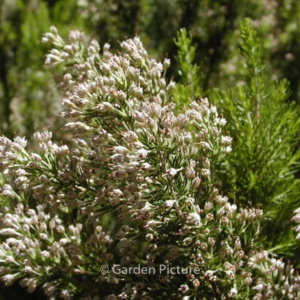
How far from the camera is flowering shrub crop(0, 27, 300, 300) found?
2.58 feet

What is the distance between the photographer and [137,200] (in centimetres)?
76

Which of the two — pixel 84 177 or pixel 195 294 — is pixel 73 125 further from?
pixel 195 294

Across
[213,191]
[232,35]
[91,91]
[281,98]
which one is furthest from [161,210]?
[232,35]

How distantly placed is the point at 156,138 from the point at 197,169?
13 centimetres

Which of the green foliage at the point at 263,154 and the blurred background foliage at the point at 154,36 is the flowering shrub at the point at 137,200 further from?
the blurred background foliage at the point at 154,36

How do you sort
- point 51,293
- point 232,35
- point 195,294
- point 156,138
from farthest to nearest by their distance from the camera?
point 232,35 < point 51,293 < point 195,294 < point 156,138

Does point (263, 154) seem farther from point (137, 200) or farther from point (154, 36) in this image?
point (154, 36)

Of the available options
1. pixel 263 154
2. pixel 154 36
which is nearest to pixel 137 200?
pixel 263 154

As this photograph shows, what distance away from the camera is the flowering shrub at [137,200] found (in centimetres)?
79

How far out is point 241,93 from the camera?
3.54 ft

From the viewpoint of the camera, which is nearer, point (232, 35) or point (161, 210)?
point (161, 210)

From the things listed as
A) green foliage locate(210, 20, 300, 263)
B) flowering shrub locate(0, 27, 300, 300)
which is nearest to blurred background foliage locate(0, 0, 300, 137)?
green foliage locate(210, 20, 300, 263)

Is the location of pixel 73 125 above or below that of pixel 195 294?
above

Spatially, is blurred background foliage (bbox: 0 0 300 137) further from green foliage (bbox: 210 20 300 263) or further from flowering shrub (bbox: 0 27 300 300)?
flowering shrub (bbox: 0 27 300 300)
